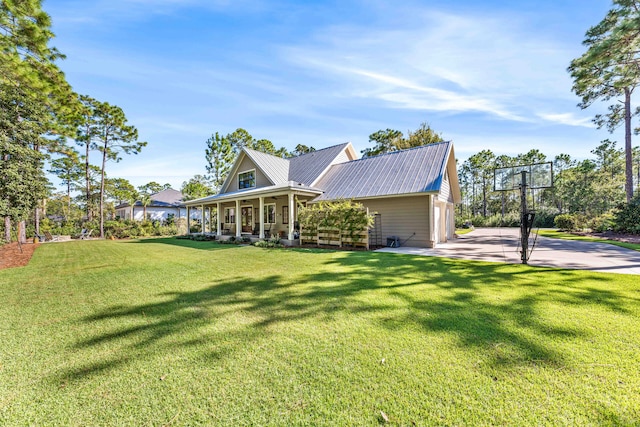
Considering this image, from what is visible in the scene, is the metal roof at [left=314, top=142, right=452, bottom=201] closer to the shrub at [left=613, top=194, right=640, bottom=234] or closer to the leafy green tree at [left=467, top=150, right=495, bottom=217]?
the shrub at [left=613, top=194, right=640, bottom=234]

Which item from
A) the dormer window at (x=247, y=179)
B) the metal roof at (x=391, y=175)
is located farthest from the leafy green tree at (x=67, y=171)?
the metal roof at (x=391, y=175)

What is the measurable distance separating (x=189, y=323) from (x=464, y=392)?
335cm

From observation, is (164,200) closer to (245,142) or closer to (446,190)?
(245,142)

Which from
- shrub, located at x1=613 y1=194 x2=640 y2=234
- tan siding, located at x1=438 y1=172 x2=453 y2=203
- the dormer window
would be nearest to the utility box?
tan siding, located at x1=438 y1=172 x2=453 y2=203

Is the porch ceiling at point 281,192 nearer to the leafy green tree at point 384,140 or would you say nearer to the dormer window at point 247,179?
the dormer window at point 247,179

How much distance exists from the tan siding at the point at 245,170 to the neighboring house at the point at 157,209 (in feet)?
49.1

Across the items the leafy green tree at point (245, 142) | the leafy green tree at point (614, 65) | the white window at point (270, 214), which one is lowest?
the white window at point (270, 214)

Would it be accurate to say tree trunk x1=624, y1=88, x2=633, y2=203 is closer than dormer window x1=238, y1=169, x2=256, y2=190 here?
Yes

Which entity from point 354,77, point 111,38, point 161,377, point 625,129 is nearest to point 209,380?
point 161,377

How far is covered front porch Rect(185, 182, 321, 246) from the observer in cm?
1328

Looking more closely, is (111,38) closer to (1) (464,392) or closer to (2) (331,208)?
(2) (331,208)

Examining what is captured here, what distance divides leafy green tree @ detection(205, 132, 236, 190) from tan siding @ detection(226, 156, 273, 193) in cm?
1286

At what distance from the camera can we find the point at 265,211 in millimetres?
18391

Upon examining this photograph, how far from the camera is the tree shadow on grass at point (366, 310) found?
292 centimetres
